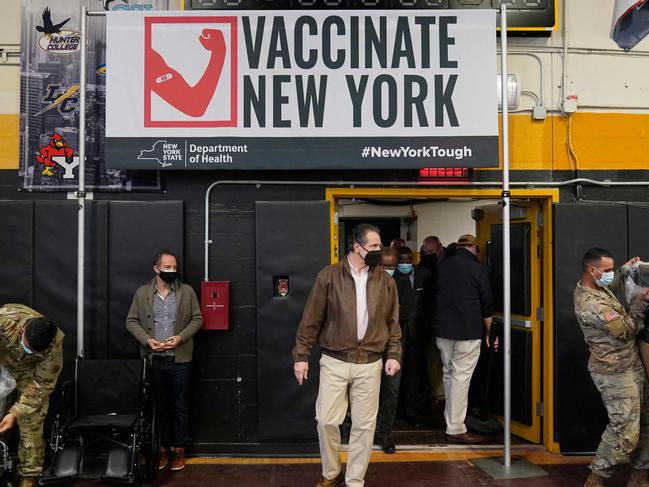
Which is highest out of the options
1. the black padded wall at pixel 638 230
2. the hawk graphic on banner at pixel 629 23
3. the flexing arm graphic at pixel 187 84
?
the hawk graphic on banner at pixel 629 23

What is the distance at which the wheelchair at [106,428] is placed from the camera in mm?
4023

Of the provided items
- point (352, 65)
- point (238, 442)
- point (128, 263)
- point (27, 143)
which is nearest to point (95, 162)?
point (27, 143)

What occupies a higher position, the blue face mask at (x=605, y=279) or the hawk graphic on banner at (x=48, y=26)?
the hawk graphic on banner at (x=48, y=26)

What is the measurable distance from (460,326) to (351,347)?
5.20ft

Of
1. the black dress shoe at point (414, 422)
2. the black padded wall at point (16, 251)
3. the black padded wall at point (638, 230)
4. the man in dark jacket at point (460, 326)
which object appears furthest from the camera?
the black dress shoe at point (414, 422)

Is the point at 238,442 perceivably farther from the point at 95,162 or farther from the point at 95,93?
the point at 95,93

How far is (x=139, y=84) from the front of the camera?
4.87 metres

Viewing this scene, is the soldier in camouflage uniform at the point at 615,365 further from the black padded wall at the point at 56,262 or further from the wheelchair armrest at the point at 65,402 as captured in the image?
the black padded wall at the point at 56,262

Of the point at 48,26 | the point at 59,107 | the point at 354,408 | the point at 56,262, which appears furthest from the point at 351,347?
the point at 48,26

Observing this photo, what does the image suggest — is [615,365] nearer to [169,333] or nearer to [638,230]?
[638,230]

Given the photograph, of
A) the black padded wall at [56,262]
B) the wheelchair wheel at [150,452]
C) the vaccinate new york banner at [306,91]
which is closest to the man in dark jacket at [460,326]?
the vaccinate new york banner at [306,91]

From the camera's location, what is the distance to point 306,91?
491cm

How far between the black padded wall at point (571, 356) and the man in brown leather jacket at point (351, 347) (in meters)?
1.78

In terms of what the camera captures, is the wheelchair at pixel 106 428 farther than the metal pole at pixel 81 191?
No
